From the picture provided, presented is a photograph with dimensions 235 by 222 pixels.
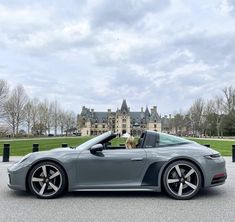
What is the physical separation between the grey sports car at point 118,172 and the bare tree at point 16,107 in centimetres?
6879

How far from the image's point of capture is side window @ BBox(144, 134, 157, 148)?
6.72m

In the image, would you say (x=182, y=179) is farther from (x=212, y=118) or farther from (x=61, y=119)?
(x=61, y=119)

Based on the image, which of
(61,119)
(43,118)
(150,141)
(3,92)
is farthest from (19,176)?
(61,119)

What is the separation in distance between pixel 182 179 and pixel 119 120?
149m

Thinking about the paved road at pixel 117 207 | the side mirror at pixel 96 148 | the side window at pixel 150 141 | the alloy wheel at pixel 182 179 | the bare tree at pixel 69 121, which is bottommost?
the paved road at pixel 117 207

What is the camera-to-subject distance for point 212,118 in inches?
3568

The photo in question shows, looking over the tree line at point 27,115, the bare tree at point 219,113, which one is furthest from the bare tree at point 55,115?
the bare tree at point 219,113

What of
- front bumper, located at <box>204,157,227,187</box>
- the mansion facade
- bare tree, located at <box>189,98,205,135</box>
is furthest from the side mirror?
the mansion facade

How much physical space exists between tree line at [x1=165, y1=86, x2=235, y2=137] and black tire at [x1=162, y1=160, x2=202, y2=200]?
7891 cm

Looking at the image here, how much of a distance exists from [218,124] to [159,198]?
81669 millimetres

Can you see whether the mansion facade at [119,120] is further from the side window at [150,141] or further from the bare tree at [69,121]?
the side window at [150,141]

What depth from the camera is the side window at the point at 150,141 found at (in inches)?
265

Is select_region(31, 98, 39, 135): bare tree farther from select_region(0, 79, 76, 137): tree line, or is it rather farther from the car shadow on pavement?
the car shadow on pavement

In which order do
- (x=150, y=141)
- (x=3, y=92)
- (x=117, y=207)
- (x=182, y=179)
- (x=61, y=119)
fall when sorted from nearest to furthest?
1. (x=117, y=207)
2. (x=182, y=179)
3. (x=150, y=141)
4. (x=3, y=92)
5. (x=61, y=119)
